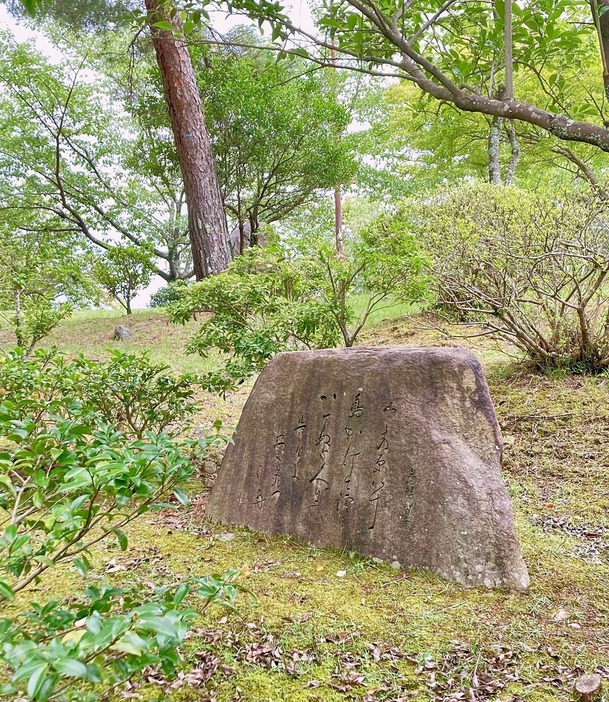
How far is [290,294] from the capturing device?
13.7 ft

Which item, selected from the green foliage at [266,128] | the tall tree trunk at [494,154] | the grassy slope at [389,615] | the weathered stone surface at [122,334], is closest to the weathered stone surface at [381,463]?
the grassy slope at [389,615]

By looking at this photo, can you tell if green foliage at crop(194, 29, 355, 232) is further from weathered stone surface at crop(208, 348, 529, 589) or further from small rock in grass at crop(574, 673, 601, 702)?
small rock in grass at crop(574, 673, 601, 702)

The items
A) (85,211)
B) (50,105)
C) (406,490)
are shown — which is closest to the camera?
(406,490)

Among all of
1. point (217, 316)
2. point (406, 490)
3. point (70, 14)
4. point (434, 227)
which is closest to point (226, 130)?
point (70, 14)

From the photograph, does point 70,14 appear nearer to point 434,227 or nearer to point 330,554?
point 434,227

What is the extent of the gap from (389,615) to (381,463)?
2.45 ft

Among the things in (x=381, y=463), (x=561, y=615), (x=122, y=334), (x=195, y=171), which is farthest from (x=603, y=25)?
(x=122, y=334)

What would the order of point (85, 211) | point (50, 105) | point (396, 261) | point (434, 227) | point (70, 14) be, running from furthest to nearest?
point (85, 211)
point (50, 105)
point (70, 14)
point (434, 227)
point (396, 261)

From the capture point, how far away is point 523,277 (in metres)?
4.51

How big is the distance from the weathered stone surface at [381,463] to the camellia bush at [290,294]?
659 mm

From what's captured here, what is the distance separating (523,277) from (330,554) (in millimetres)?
3334

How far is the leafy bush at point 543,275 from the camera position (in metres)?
4.25

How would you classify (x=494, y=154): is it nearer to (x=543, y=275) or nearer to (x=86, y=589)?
(x=543, y=275)

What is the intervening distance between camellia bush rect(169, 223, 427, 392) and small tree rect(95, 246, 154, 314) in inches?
233
